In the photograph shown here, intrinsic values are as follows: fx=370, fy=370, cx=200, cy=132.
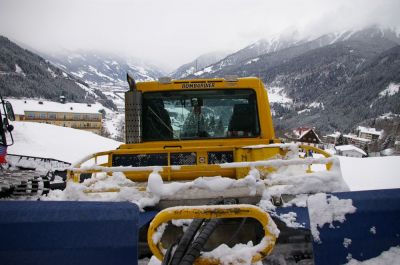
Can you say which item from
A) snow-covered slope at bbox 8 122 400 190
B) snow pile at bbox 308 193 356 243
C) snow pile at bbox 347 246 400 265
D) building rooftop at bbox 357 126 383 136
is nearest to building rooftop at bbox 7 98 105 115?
snow-covered slope at bbox 8 122 400 190

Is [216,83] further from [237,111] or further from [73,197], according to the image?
[73,197]

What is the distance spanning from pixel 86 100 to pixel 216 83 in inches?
7344

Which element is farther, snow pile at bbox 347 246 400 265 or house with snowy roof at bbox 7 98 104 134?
house with snowy roof at bbox 7 98 104 134

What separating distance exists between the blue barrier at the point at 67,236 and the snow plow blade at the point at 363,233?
4.52ft

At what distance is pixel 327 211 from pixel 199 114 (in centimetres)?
316

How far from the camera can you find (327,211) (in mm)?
2770

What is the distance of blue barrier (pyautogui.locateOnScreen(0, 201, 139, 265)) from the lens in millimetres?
2562

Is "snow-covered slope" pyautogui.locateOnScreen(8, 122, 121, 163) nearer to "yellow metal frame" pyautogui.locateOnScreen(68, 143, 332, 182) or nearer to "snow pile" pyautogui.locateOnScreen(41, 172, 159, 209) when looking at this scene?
"yellow metal frame" pyautogui.locateOnScreen(68, 143, 332, 182)

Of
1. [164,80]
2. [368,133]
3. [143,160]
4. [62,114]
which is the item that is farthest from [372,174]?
[368,133]

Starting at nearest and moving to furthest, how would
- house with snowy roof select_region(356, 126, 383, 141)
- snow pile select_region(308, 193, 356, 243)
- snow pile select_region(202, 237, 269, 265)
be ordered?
snow pile select_region(202, 237, 269, 265) → snow pile select_region(308, 193, 356, 243) → house with snowy roof select_region(356, 126, 383, 141)

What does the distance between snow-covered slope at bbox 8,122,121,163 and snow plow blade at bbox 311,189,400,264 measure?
2855 cm

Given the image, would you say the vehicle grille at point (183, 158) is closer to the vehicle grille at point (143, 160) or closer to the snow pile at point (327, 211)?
the vehicle grille at point (143, 160)

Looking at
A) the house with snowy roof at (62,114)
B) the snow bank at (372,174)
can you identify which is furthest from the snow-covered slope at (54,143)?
the house with snowy roof at (62,114)

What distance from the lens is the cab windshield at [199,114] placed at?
18.5 feet
